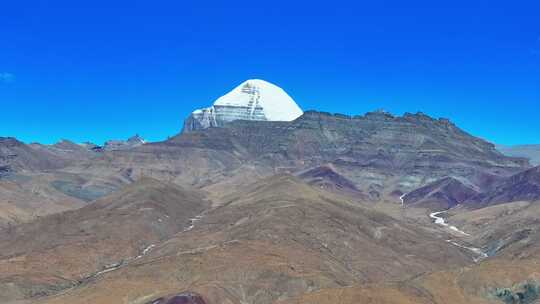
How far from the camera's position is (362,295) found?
197 metres

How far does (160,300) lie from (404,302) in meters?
61.4

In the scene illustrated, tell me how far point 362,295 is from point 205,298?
131 feet

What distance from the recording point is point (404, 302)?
195000 millimetres

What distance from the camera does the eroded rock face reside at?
19138cm

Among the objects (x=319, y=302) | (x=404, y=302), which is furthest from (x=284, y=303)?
(x=404, y=302)

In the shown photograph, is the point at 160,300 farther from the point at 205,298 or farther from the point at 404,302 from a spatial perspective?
the point at 404,302

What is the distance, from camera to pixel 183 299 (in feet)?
632

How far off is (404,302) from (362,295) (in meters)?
10.6

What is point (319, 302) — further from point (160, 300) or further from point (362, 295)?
point (160, 300)

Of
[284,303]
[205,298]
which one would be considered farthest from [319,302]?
[205,298]

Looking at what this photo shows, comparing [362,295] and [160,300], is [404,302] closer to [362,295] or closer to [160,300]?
[362,295]

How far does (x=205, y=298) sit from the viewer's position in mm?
199000

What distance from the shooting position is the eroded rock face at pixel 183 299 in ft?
628

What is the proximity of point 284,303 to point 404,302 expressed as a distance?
30.2m
